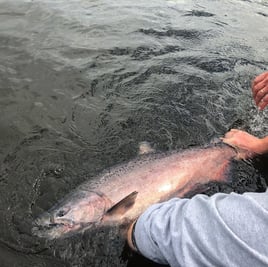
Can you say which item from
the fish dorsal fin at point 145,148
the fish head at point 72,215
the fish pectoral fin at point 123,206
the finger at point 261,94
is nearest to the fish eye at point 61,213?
the fish head at point 72,215

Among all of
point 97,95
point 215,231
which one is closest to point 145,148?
point 97,95

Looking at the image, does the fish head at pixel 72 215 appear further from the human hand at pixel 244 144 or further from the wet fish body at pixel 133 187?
the human hand at pixel 244 144

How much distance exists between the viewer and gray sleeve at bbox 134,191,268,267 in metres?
1.32

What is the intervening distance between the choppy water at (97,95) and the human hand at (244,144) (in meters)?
0.16

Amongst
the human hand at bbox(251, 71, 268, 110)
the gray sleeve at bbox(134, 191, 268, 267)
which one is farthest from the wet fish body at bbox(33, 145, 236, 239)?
the gray sleeve at bbox(134, 191, 268, 267)

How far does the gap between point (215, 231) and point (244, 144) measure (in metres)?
2.19

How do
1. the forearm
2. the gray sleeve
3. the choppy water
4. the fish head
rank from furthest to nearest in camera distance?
the forearm → the choppy water → the fish head → the gray sleeve

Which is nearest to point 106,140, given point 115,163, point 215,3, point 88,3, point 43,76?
point 115,163

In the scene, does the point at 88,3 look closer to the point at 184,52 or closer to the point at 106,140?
the point at 184,52

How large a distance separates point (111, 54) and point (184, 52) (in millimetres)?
1158

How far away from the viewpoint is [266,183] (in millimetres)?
3436

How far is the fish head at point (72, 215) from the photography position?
8.90 feet

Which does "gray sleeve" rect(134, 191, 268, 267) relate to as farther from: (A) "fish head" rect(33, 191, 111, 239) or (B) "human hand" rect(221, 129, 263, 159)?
(B) "human hand" rect(221, 129, 263, 159)

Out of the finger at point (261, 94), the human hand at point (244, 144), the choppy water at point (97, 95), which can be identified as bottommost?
the choppy water at point (97, 95)
